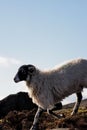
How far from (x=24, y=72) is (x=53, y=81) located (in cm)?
172

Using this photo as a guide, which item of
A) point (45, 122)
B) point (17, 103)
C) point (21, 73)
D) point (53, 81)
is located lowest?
point (45, 122)

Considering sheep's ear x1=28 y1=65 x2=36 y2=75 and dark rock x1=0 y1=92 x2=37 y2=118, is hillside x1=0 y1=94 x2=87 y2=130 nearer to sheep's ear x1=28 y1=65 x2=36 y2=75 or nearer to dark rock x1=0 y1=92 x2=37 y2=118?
sheep's ear x1=28 y1=65 x2=36 y2=75

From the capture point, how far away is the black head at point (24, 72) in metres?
24.5

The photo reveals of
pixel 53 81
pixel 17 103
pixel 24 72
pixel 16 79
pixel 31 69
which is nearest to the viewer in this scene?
pixel 53 81

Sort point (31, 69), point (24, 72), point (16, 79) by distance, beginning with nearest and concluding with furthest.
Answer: point (16, 79)
point (24, 72)
point (31, 69)

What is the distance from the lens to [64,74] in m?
24.2

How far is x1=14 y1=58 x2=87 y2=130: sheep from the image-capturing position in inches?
948

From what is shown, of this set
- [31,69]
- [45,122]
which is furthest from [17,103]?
[45,122]

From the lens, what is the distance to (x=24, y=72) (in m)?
24.6

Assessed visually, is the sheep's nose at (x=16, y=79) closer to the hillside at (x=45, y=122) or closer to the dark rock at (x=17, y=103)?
the hillside at (x=45, y=122)

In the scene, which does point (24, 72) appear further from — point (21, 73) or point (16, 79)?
point (16, 79)

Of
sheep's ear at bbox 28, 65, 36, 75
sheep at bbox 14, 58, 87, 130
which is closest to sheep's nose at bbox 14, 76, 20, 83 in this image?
sheep at bbox 14, 58, 87, 130

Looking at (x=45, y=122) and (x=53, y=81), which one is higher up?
(x=53, y=81)

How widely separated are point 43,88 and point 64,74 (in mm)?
1429
